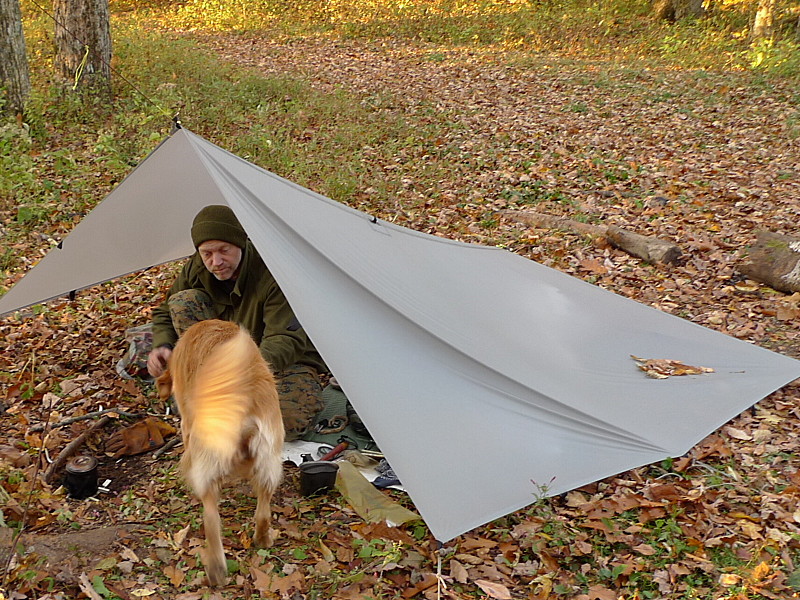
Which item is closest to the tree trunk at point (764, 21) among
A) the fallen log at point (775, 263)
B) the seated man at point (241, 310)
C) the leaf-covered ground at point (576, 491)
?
the leaf-covered ground at point (576, 491)

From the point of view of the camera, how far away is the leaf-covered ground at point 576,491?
3035 millimetres

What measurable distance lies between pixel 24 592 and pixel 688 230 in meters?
6.11

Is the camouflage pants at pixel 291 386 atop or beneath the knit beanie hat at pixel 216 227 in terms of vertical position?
beneath

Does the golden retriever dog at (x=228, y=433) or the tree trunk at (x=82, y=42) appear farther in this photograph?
the tree trunk at (x=82, y=42)

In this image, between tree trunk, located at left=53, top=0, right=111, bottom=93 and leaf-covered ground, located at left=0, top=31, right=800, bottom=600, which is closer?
leaf-covered ground, located at left=0, top=31, right=800, bottom=600

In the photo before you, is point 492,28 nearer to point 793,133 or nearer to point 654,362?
point 793,133

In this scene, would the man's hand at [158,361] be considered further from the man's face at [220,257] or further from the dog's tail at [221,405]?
the dog's tail at [221,405]

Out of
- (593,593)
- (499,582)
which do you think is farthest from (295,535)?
(593,593)

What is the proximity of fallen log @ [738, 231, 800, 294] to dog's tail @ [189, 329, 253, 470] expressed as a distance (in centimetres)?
443

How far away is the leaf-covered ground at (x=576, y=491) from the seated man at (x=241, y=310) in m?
0.50

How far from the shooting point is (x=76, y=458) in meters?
3.92

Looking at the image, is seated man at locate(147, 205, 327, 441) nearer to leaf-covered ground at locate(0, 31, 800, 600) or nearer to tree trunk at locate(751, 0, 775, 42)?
leaf-covered ground at locate(0, 31, 800, 600)

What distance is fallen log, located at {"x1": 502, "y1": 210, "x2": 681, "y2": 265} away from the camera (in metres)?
6.21

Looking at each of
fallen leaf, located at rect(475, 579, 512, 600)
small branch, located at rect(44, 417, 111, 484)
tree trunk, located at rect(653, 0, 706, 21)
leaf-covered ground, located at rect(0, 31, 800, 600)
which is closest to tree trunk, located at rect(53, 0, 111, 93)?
leaf-covered ground, located at rect(0, 31, 800, 600)
